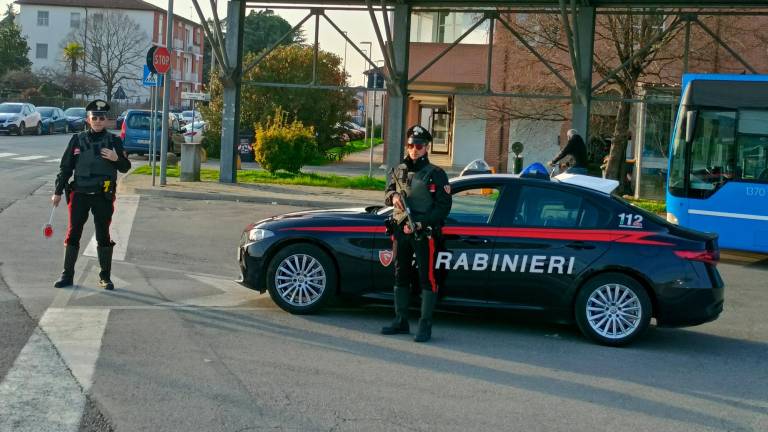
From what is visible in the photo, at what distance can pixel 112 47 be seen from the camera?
8062cm

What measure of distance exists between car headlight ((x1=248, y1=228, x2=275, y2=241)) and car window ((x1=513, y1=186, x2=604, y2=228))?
2.18m

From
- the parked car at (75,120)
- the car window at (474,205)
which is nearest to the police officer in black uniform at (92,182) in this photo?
the car window at (474,205)

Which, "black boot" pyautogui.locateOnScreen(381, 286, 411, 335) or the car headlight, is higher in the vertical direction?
the car headlight

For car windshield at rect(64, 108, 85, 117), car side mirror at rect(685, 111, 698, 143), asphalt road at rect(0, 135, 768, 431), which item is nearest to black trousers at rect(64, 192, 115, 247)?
asphalt road at rect(0, 135, 768, 431)

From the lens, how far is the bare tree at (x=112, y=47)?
7838cm

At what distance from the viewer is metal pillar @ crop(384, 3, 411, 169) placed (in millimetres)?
23484

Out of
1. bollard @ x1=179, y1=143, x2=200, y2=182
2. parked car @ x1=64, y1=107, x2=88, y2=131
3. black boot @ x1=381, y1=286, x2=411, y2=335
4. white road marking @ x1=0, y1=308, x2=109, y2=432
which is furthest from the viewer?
parked car @ x1=64, y1=107, x2=88, y2=131

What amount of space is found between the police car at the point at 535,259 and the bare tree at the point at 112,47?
71453 mm

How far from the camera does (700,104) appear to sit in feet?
51.3

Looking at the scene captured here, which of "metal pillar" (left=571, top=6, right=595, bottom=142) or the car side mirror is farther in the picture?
"metal pillar" (left=571, top=6, right=595, bottom=142)

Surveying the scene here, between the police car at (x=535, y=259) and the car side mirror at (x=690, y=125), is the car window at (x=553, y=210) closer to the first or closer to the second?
the police car at (x=535, y=259)

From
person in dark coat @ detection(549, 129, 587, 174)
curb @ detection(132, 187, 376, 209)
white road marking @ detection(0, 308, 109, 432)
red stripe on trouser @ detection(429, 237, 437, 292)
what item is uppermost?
person in dark coat @ detection(549, 129, 587, 174)

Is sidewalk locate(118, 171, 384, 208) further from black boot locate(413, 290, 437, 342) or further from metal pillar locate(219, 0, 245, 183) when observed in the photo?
black boot locate(413, 290, 437, 342)

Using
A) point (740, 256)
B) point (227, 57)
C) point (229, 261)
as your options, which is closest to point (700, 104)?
point (740, 256)
